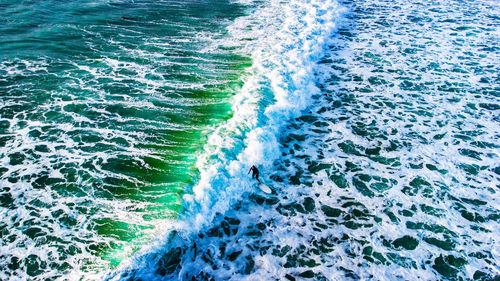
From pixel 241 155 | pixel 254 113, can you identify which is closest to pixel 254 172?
pixel 241 155

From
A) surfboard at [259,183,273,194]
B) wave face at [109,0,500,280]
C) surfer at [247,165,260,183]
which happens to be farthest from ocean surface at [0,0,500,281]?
surfer at [247,165,260,183]

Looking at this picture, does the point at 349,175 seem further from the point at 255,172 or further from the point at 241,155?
the point at 241,155

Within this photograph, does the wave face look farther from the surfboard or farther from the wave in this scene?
the surfboard

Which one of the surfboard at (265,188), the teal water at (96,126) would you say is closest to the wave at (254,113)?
the surfboard at (265,188)

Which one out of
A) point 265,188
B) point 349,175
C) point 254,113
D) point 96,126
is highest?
point 254,113

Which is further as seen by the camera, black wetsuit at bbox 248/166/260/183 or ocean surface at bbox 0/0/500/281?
black wetsuit at bbox 248/166/260/183
